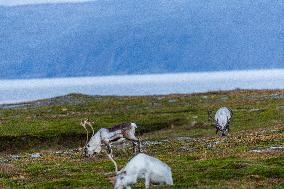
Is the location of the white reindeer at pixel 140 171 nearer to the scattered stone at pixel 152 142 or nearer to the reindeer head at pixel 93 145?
the reindeer head at pixel 93 145

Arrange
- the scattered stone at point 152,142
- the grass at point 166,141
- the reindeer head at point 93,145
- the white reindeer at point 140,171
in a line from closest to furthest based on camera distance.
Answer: the white reindeer at point 140,171, the grass at point 166,141, the reindeer head at point 93,145, the scattered stone at point 152,142

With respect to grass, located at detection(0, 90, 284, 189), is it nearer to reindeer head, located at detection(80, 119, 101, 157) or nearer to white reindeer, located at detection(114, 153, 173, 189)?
reindeer head, located at detection(80, 119, 101, 157)

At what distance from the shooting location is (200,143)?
4775 centimetres

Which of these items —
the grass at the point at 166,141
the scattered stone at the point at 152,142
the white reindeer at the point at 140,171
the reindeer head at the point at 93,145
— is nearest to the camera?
the white reindeer at the point at 140,171

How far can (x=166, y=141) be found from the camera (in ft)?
171

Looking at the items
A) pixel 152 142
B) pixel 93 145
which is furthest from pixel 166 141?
pixel 93 145

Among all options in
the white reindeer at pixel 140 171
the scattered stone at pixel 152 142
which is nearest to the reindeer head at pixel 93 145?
the scattered stone at pixel 152 142

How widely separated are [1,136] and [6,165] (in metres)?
21.0

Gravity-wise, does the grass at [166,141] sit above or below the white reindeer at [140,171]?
above

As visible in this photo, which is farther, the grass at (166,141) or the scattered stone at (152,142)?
the scattered stone at (152,142)

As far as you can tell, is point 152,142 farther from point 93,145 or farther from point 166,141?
point 93,145

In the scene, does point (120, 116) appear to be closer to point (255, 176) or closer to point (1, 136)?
point (1, 136)

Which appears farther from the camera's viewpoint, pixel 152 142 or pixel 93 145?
pixel 152 142

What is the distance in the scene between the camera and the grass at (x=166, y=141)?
30.7 m
